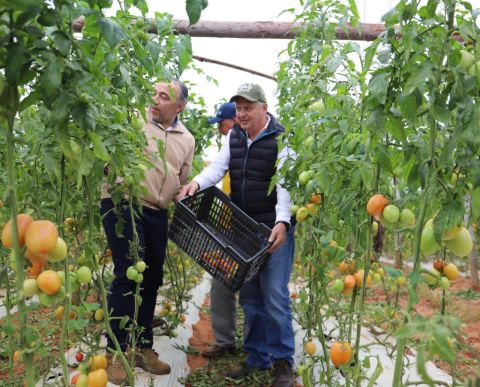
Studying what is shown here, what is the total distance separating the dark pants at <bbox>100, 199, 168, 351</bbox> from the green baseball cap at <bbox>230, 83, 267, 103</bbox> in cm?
76

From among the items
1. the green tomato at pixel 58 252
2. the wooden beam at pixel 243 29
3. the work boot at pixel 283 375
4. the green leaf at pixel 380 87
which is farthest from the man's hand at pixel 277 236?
the wooden beam at pixel 243 29

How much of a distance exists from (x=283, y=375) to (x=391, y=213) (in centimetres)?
153

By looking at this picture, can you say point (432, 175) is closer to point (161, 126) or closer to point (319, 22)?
point (319, 22)

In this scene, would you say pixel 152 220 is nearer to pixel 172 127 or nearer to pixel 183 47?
pixel 172 127

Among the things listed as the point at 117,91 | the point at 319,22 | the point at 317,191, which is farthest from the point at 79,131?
the point at 319,22

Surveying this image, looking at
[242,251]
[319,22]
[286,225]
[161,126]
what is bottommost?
[242,251]

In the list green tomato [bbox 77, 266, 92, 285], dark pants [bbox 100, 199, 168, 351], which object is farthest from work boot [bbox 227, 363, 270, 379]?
green tomato [bbox 77, 266, 92, 285]

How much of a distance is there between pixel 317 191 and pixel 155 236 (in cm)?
97

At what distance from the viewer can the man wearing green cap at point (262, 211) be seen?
264cm

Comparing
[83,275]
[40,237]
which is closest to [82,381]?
[83,275]

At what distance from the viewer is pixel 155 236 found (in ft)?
9.09

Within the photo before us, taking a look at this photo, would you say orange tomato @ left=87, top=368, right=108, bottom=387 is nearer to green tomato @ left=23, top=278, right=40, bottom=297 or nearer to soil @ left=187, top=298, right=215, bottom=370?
green tomato @ left=23, top=278, right=40, bottom=297

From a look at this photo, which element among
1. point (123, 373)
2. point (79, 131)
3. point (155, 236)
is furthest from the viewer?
point (155, 236)

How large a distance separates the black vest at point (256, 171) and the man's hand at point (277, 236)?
1.04ft
